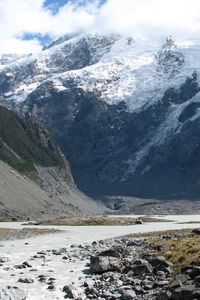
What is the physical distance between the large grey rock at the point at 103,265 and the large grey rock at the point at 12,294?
12.2 metres

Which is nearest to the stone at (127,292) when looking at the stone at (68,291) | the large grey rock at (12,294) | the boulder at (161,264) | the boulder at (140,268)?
the stone at (68,291)

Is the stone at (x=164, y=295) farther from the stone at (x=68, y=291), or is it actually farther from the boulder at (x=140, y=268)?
the boulder at (x=140, y=268)

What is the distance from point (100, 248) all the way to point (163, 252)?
19.2m

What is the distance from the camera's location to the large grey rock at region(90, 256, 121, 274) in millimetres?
51156

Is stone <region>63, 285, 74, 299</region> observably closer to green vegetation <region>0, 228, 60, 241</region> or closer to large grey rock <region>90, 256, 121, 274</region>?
large grey rock <region>90, 256, 121, 274</region>

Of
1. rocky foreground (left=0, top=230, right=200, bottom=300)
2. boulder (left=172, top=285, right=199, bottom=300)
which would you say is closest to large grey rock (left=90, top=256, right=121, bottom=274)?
rocky foreground (left=0, top=230, right=200, bottom=300)

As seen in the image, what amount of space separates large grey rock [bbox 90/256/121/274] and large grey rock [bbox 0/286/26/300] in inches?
481

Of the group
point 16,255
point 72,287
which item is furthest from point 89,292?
point 16,255

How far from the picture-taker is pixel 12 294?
128ft

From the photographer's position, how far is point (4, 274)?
52.2 m

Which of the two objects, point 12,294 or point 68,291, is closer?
point 12,294

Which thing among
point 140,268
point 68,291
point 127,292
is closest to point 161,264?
point 140,268

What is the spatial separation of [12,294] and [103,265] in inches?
552

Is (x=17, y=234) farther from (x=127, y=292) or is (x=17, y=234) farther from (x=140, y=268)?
(x=127, y=292)
